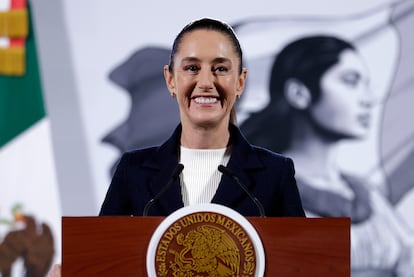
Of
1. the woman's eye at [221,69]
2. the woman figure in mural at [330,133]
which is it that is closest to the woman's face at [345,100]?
the woman figure in mural at [330,133]

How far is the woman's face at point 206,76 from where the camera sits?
1537 mm

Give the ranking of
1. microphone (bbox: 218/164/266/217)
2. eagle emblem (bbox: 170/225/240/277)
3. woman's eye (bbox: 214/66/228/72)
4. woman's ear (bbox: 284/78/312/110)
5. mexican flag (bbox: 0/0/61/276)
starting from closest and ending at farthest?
1. eagle emblem (bbox: 170/225/240/277)
2. microphone (bbox: 218/164/266/217)
3. woman's eye (bbox: 214/66/228/72)
4. mexican flag (bbox: 0/0/61/276)
5. woman's ear (bbox: 284/78/312/110)

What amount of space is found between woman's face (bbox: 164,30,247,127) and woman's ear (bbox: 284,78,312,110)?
78.1 inches

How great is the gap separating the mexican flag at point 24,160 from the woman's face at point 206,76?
79.6 inches

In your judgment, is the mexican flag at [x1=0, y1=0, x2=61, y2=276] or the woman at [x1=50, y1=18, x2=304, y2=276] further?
the mexican flag at [x1=0, y1=0, x2=61, y2=276]

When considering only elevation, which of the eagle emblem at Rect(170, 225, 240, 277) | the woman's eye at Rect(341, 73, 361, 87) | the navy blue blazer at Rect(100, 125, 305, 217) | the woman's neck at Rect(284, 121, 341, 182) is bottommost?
the woman's neck at Rect(284, 121, 341, 182)

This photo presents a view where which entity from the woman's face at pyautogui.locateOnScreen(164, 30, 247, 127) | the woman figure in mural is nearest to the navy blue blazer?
the woman's face at pyautogui.locateOnScreen(164, 30, 247, 127)

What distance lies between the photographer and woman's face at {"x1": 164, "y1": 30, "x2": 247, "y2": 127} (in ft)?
5.04

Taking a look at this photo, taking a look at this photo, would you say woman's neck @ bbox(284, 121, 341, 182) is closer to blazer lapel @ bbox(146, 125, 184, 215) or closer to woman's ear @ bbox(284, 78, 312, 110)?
woman's ear @ bbox(284, 78, 312, 110)

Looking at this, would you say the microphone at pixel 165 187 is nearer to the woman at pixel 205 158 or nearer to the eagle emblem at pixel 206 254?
the woman at pixel 205 158

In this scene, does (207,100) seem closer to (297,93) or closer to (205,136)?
(205,136)

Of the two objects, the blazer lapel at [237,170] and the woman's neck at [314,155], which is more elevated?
the blazer lapel at [237,170]

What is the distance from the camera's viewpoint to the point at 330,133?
11.7 feet

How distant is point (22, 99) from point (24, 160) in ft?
1.02
